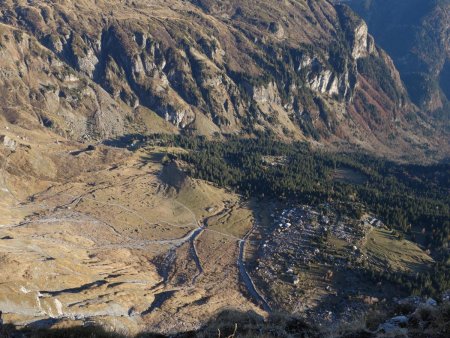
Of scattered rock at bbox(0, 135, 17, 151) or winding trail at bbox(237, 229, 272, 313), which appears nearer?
winding trail at bbox(237, 229, 272, 313)

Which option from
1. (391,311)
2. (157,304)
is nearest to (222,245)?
(157,304)

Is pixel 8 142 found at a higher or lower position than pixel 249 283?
lower

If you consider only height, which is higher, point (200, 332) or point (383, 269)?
point (200, 332)

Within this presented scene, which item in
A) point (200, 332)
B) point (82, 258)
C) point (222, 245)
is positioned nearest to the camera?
point (200, 332)

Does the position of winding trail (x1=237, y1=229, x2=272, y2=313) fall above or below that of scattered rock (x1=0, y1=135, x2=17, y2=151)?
above

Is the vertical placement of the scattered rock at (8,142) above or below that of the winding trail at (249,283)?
below

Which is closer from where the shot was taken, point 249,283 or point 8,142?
point 249,283

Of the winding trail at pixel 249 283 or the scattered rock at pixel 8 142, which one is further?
the scattered rock at pixel 8 142

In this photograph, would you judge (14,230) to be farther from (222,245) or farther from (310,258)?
(310,258)

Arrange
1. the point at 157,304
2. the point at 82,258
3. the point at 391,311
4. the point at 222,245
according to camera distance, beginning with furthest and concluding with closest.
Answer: the point at 222,245
the point at 82,258
the point at 157,304
the point at 391,311

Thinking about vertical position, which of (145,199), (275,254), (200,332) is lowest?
(145,199)

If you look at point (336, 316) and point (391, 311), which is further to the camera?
point (336, 316)
